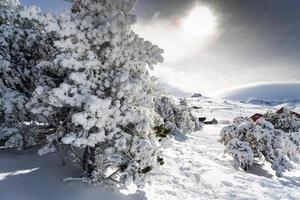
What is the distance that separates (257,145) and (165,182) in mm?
7771

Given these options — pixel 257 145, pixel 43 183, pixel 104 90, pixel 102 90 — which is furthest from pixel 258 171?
pixel 43 183

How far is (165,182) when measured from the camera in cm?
1071

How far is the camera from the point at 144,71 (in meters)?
8.56

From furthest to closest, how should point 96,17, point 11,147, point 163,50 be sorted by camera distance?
point 11,147
point 163,50
point 96,17

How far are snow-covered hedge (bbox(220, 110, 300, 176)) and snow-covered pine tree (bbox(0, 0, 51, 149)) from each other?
9750 millimetres

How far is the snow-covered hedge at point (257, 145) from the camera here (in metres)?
15.5

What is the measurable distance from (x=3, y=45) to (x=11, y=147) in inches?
142

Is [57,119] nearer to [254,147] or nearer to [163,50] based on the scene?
[163,50]

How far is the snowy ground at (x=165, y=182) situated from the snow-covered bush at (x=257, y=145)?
0.64m

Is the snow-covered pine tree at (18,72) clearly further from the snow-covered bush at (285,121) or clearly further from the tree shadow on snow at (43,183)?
the snow-covered bush at (285,121)

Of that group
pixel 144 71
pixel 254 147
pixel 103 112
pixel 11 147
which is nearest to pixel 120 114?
pixel 103 112

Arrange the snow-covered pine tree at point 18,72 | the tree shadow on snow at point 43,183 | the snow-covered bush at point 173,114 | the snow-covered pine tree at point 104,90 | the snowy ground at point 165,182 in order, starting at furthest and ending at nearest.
Answer: the snow-covered bush at point 173,114
the snow-covered pine tree at point 18,72
the snowy ground at point 165,182
the tree shadow on snow at point 43,183
the snow-covered pine tree at point 104,90

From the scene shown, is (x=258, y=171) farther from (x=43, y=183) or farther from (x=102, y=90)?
(x=43, y=183)

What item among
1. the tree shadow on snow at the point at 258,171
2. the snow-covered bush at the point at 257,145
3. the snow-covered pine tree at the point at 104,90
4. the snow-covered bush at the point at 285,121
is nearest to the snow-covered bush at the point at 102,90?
the snow-covered pine tree at the point at 104,90
